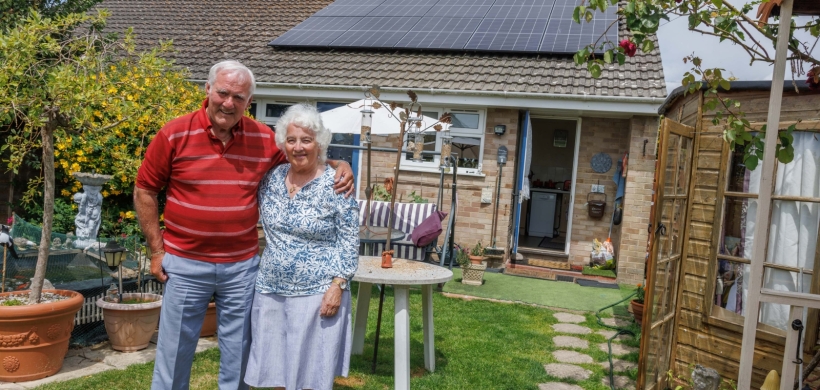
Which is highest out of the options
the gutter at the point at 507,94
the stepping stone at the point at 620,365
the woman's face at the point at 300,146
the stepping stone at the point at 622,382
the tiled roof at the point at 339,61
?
the tiled roof at the point at 339,61

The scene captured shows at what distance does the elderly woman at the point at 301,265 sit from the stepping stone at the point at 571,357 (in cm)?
266

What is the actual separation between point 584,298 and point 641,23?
5.22m

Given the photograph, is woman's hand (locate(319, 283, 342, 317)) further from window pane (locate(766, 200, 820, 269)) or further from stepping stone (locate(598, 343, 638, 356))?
stepping stone (locate(598, 343, 638, 356))

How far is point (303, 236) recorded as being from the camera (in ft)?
9.26

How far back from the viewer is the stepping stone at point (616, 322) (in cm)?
626

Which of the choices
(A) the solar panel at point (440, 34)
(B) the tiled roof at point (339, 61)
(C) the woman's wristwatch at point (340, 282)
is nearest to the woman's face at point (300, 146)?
(C) the woman's wristwatch at point (340, 282)

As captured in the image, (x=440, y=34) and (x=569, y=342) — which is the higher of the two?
(x=440, y=34)

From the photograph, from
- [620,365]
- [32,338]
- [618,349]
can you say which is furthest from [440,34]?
[32,338]

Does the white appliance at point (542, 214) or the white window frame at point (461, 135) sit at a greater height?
the white window frame at point (461, 135)

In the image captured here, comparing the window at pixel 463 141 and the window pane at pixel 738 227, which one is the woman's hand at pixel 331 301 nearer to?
the window pane at pixel 738 227

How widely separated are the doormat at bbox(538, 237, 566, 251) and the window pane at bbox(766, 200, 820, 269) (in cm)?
717

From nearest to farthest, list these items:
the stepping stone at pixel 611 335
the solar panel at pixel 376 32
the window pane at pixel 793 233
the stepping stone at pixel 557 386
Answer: the window pane at pixel 793 233, the stepping stone at pixel 557 386, the stepping stone at pixel 611 335, the solar panel at pixel 376 32

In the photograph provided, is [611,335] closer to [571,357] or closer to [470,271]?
[571,357]

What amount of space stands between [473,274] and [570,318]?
1.62m
